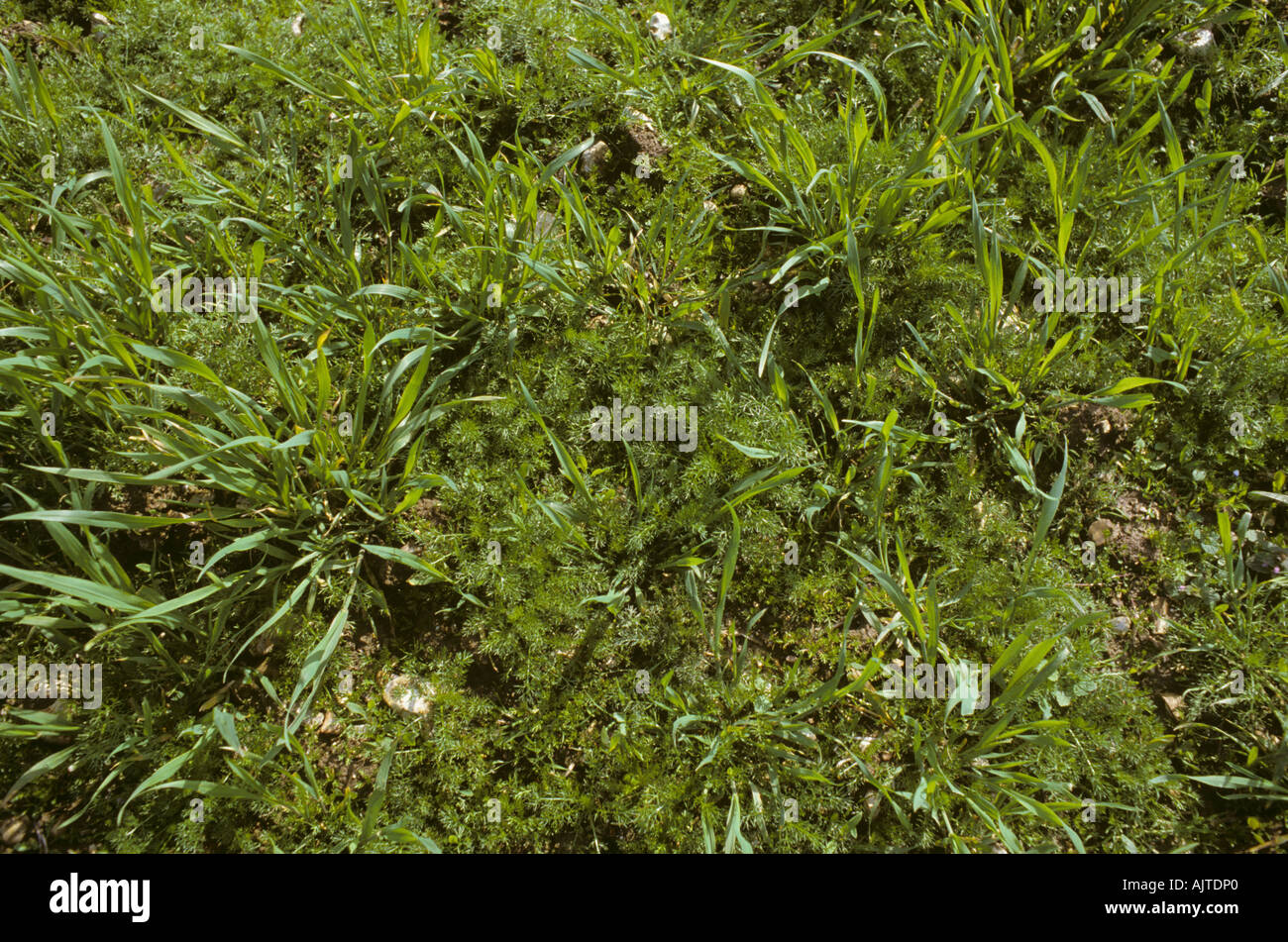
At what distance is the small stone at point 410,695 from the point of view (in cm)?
243

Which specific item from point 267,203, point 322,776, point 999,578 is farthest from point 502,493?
point 999,578

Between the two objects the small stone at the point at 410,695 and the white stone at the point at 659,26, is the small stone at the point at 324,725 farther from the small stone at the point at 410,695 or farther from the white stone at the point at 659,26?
the white stone at the point at 659,26

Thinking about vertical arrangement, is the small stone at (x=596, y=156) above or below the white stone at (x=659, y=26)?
below

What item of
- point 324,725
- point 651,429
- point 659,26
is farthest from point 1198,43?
point 324,725

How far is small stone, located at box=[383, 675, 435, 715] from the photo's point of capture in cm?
243

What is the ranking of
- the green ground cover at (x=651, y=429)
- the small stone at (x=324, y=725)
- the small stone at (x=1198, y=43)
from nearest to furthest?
the green ground cover at (x=651, y=429) < the small stone at (x=324, y=725) < the small stone at (x=1198, y=43)

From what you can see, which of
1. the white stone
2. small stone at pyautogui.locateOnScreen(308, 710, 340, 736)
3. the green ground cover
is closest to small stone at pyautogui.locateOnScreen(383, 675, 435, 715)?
the green ground cover

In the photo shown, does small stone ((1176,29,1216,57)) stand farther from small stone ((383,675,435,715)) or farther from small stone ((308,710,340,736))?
small stone ((308,710,340,736))

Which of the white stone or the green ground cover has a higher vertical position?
the white stone

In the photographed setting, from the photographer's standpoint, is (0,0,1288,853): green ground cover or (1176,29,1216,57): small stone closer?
(0,0,1288,853): green ground cover

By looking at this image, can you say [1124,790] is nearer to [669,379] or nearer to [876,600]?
[876,600]

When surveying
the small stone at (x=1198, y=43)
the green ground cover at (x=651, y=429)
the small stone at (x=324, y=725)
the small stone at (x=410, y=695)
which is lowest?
the small stone at (x=324, y=725)

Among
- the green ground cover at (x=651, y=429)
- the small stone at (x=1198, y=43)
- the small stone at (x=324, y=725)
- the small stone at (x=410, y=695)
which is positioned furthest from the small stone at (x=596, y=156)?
the small stone at (x=1198, y=43)

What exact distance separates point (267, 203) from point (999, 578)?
302 centimetres
